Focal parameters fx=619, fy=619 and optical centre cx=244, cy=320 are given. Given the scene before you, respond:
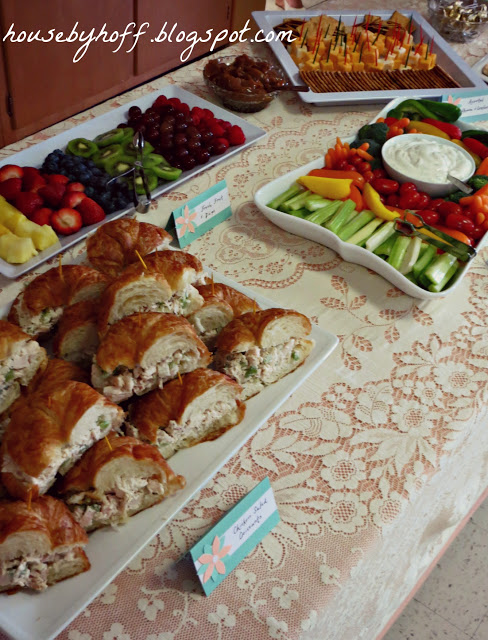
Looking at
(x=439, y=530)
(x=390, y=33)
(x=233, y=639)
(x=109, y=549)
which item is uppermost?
(x=390, y=33)

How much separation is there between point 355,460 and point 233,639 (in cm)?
48

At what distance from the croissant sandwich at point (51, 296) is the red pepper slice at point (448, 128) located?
1587 mm

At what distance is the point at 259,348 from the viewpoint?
1414 mm

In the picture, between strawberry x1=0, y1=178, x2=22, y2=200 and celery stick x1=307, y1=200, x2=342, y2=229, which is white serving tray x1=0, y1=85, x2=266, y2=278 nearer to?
strawberry x1=0, y1=178, x2=22, y2=200

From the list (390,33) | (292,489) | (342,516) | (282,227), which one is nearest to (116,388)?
(292,489)

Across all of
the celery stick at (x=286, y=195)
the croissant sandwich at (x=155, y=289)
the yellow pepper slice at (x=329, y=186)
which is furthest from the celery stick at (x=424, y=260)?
the croissant sandwich at (x=155, y=289)

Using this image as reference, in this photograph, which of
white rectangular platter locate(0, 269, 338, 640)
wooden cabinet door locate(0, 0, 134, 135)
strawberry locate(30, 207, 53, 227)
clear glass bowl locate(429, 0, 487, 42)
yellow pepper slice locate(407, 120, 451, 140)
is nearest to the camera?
white rectangular platter locate(0, 269, 338, 640)

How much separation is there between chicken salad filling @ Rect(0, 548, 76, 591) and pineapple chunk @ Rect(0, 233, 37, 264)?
2.99 feet

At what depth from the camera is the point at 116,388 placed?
4.11 ft

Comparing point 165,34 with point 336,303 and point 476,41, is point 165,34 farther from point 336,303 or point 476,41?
point 336,303

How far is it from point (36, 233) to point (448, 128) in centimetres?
161

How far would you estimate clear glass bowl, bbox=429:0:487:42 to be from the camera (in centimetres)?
335

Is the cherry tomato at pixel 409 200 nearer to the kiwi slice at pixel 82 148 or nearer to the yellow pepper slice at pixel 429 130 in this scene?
the yellow pepper slice at pixel 429 130

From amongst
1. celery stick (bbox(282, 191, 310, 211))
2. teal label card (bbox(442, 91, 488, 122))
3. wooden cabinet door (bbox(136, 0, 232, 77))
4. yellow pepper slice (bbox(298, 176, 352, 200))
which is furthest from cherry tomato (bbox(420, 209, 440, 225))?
wooden cabinet door (bbox(136, 0, 232, 77))
